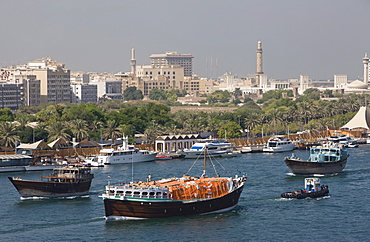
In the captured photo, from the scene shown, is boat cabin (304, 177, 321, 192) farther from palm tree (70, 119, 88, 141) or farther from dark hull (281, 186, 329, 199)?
palm tree (70, 119, 88, 141)

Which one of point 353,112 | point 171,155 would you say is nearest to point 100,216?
point 171,155

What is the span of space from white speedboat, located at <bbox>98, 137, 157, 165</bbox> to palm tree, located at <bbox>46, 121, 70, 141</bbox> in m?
9.60

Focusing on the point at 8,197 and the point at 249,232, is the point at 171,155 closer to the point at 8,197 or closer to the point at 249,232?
the point at 8,197

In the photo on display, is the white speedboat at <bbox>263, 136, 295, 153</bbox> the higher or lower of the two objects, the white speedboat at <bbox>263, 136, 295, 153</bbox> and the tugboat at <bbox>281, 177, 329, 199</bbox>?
the higher

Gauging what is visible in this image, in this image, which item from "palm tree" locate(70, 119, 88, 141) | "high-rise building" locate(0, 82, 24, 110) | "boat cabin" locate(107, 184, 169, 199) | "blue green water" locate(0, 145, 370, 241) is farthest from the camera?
"high-rise building" locate(0, 82, 24, 110)

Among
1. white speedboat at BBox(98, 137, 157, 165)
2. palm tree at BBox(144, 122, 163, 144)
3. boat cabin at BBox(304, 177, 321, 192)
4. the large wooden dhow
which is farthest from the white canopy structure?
the large wooden dhow

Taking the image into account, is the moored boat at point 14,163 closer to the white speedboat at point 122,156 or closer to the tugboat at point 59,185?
the white speedboat at point 122,156

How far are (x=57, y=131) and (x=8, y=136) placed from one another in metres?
6.94

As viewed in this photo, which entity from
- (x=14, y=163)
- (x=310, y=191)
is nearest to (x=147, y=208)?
(x=310, y=191)

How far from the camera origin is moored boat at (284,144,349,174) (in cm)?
7188

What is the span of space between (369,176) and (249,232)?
27.0 metres

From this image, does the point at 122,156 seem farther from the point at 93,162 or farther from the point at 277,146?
the point at 277,146

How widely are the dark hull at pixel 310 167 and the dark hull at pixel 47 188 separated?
21.5 meters

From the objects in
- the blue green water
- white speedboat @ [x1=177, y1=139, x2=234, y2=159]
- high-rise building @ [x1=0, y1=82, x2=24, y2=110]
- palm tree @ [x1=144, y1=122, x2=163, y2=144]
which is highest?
high-rise building @ [x1=0, y1=82, x2=24, y2=110]
